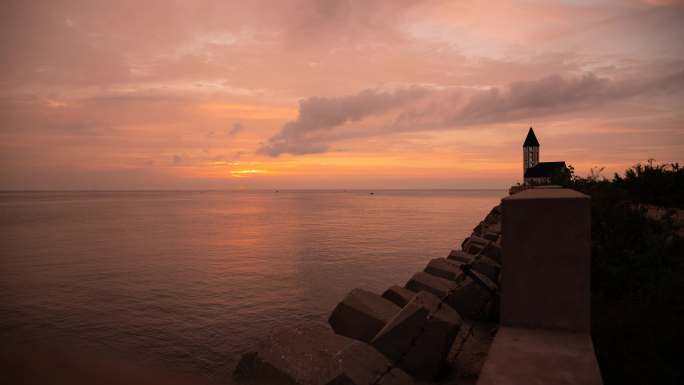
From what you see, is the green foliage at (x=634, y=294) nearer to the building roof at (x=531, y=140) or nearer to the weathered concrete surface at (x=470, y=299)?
the weathered concrete surface at (x=470, y=299)

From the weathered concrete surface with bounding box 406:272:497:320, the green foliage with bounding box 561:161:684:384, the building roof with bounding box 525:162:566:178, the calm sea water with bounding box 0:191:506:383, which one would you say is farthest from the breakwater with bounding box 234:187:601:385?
the building roof with bounding box 525:162:566:178

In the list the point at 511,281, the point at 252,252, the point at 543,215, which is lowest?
the point at 252,252

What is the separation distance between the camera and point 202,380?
290 inches

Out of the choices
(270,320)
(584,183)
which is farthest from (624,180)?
(270,320)

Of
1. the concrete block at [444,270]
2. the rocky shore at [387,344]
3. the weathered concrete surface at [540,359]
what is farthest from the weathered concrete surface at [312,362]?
the concrete block at [444,270]

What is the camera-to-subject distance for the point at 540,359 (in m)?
3.34

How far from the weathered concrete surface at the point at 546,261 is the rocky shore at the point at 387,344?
117 cm

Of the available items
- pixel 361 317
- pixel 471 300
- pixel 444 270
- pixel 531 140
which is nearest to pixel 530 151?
pixel 531 140

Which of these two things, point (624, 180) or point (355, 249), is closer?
point (624, 180)

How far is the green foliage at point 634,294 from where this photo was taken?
4562 millimetres

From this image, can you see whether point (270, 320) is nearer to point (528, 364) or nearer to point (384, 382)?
point (384, 382)

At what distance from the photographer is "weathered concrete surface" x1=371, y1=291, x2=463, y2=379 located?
18.2ft

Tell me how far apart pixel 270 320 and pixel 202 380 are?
3.40m

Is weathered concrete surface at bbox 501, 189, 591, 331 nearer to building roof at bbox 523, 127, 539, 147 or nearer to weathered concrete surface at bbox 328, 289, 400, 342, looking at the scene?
weathered concrete surface at bbox 328, 289, 400, 342
